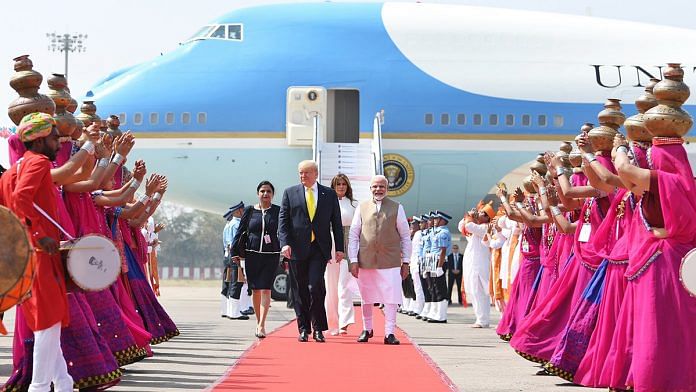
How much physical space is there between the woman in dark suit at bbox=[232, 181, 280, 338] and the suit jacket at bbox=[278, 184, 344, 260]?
61 cm

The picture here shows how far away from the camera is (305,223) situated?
41.7 feet

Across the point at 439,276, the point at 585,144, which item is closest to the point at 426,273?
the point at 439,276

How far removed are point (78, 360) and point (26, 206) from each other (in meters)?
1.02

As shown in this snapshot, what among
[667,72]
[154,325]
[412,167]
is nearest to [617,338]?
[667,72]

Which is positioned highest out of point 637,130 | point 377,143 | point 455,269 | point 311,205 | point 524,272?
point 377,143

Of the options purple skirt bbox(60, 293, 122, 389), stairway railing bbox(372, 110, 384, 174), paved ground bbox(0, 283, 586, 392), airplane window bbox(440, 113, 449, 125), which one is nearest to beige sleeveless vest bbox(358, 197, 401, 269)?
paved ground bbox(0, 283, 586, 392)

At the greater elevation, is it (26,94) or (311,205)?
(26,94)

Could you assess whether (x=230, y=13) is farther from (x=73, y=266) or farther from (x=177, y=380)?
(x=73, y=266)

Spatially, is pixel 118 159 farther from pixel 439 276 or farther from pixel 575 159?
pixel 439 276

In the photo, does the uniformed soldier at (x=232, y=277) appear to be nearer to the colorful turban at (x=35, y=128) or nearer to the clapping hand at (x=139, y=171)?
the clapping hand at (x=139, y=171)

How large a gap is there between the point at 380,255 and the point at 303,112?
36.9 ft

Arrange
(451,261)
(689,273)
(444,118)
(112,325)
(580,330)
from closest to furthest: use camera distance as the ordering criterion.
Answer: (689,273), (112,325), (580,330), (444,118), (451,261)

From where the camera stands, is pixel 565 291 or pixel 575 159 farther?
pixel 575 159

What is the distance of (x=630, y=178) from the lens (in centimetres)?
718
